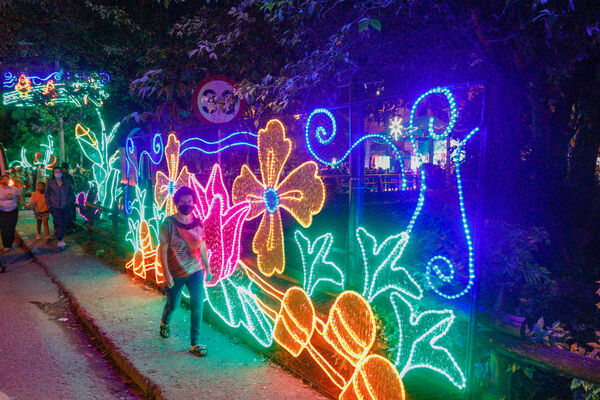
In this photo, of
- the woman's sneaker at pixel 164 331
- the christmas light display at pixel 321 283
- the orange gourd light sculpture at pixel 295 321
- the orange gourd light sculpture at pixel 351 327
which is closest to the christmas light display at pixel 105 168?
the christmas light display at pixel 321 283

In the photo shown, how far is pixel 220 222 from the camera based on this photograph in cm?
550

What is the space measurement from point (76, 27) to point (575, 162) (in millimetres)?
11864

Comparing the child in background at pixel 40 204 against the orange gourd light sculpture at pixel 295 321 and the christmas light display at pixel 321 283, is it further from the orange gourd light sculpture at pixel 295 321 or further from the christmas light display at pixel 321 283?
the orange gourd light sculpture at pixel 295 321

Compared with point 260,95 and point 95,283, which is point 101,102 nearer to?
point 95,283

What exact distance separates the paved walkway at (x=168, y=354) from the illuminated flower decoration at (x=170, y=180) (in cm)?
146

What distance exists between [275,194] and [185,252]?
1.17 meters

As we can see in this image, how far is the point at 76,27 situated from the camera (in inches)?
437

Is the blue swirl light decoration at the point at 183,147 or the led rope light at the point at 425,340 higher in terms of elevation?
Answer: the blue swirl light decoration at the point at 183,147

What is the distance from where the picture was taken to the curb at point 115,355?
155 inches

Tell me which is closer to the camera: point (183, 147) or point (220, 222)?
point (220, 222)

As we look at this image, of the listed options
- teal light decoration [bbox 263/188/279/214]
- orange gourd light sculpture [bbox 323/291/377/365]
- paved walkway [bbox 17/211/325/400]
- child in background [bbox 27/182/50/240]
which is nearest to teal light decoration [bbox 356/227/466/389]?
orange gourd light sculpture [bbox 323/291/377/365]

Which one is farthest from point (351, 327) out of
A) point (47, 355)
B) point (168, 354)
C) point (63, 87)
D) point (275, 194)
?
point (63, 87)

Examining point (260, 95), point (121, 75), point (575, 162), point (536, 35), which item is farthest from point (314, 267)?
point (121, 75)

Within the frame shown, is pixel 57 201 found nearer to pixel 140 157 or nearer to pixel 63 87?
pixel 140 157
